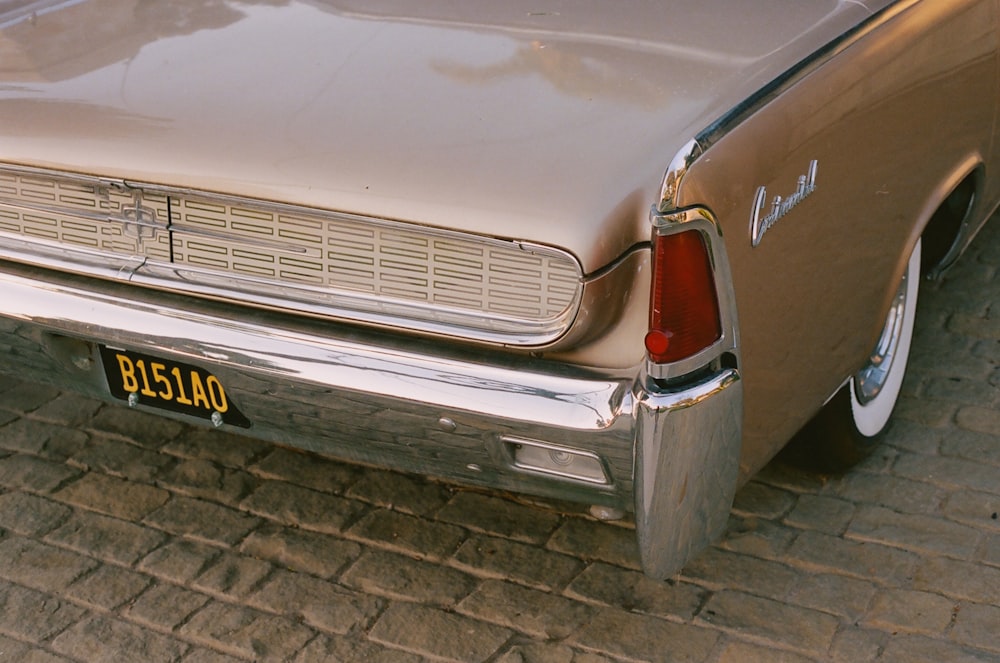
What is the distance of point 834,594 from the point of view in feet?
9.16

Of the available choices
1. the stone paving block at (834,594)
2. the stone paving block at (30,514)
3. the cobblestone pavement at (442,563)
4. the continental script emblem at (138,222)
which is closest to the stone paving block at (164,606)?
the cobblestone pavement at (442,563)

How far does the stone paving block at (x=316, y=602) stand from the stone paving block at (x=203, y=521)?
227mm

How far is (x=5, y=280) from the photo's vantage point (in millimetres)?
2668

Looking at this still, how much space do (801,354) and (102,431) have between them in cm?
211

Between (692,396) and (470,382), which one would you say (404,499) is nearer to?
(470,382)

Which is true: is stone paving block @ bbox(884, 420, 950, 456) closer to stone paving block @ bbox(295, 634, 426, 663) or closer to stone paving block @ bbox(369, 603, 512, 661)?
stone paving block @ bbox(369, 603, 512, 661)

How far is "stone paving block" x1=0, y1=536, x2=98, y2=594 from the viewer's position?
9.48 feet

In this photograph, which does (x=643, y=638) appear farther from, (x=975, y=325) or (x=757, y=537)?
(x=975, y=325)

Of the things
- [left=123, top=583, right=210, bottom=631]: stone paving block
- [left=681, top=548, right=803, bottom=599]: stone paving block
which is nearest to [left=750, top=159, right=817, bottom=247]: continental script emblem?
[left=681, top=548, right=803, bottom=599]: stone paving block

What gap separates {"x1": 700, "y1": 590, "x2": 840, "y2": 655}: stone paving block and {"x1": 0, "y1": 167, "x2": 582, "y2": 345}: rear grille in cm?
93

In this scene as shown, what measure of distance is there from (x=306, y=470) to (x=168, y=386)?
824 mm

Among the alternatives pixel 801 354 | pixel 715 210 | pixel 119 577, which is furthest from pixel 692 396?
pixel 119 577

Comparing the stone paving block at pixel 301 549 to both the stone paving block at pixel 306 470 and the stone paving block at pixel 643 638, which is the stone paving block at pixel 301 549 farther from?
the stone paving block at pixel 643 638

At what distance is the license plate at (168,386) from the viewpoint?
2.54m
